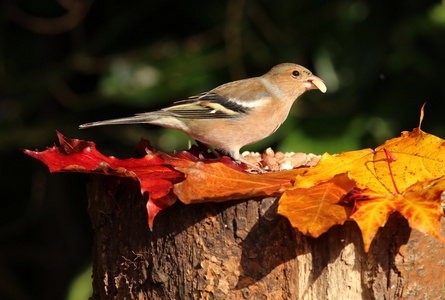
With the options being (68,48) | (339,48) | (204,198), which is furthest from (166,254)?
(68,48)

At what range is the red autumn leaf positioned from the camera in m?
2.26

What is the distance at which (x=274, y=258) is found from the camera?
7.35ft

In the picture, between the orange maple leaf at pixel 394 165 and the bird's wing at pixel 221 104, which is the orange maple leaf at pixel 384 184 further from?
the bird's wing at pixel 221 104

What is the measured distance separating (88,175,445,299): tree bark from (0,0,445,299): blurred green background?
7.09 ft

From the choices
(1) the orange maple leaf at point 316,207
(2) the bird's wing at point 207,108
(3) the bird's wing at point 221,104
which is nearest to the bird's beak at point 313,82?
(3) the bird's wing at point 221,104

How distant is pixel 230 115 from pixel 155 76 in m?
1.58

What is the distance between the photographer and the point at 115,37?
17.6 feet

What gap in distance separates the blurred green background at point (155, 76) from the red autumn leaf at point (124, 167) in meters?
1.97

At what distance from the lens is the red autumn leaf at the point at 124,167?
2.26 meters

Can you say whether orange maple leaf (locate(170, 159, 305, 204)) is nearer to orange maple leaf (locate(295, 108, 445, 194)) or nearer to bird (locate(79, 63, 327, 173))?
orange maple leaf (locate(295, 108, 445, 194))

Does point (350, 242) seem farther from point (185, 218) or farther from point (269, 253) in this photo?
point (185, 218)

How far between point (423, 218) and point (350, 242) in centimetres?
37

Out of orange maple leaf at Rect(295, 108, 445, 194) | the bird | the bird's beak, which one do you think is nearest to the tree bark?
orange maple leaf at Rect(295, 108, 445, 194)

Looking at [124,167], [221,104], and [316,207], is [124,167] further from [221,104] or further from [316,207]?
[221,104]
